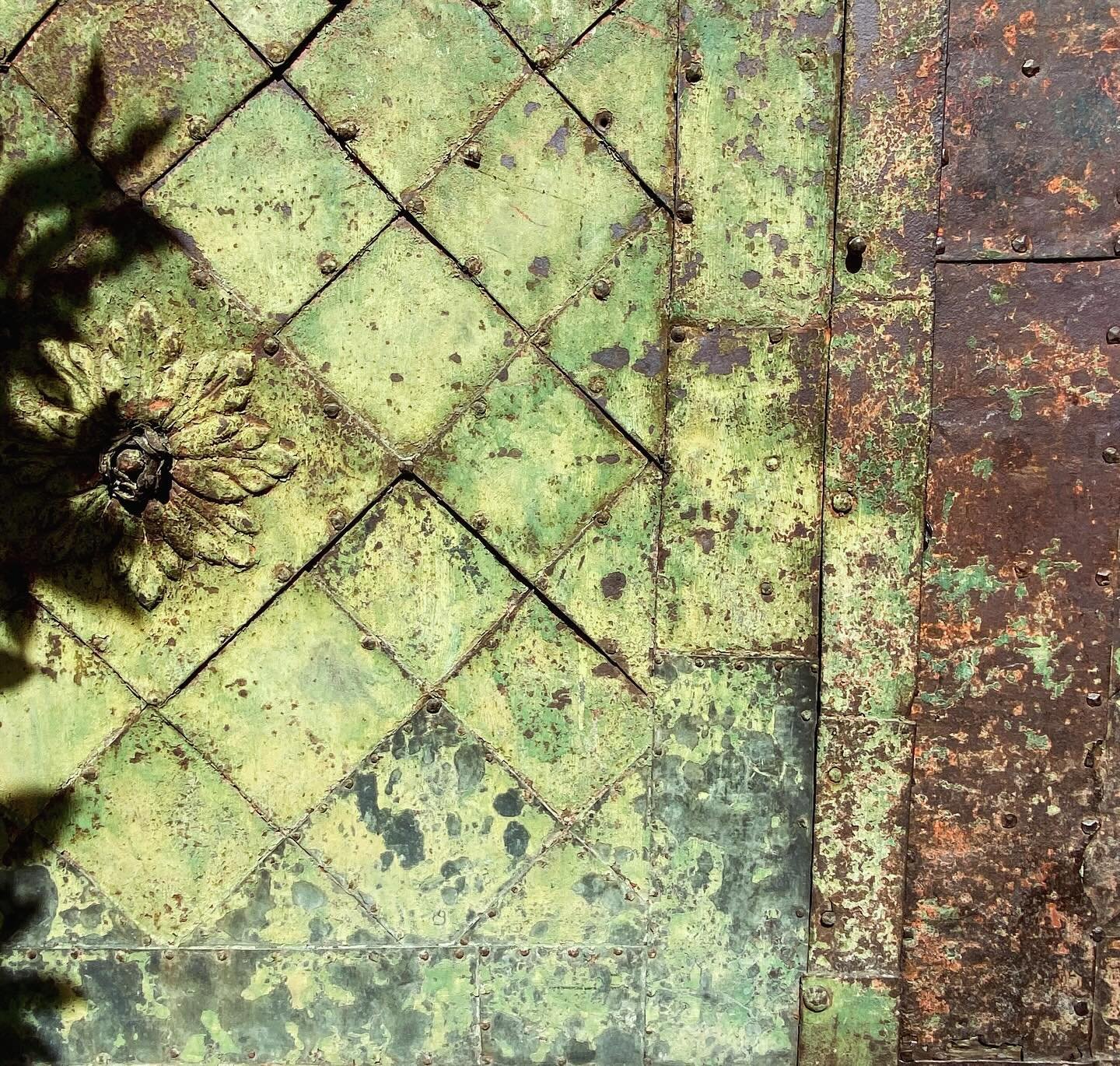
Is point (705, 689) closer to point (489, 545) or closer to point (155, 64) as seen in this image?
point (489, 545)

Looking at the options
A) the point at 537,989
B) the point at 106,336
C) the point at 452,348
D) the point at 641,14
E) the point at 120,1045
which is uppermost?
the point at 641,14

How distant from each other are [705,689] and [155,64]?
6.63 ft

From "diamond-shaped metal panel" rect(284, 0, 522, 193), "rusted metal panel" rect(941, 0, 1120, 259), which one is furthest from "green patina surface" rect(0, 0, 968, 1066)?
"rusted metal panel" rect(941, 0, 1120, 259)

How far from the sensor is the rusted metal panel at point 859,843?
2053 mm

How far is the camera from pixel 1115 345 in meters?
2.01

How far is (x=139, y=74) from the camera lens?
2000 mm

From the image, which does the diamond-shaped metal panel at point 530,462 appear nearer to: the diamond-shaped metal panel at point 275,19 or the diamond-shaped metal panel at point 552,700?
the diamond-shaped metal panel at point 552,700

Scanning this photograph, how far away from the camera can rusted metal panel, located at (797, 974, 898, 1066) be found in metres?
2.08

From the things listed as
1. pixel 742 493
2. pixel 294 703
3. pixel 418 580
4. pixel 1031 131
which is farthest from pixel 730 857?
pixel 1031 131

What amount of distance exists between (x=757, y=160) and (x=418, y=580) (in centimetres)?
131

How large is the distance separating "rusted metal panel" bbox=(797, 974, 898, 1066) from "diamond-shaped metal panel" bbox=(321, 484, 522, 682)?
1239mm

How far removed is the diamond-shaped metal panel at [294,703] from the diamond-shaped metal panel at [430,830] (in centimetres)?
7

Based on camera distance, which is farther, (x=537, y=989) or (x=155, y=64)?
(x=537, y=989)

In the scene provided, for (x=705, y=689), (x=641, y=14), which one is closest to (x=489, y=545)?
(x=705, y=689)
